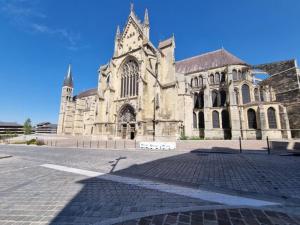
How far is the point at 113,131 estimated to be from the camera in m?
25.0

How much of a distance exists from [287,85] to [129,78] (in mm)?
26506

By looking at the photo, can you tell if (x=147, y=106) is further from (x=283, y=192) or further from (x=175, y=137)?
(x=283, y=192)

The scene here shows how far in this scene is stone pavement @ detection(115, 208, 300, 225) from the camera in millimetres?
2326

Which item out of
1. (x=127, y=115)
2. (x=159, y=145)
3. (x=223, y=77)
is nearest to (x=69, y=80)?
(x=127, y=115)

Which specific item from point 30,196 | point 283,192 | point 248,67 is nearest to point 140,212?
point 30,196

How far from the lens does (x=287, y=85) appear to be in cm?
2511

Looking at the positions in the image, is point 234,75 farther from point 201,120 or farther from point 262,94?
point 201,120

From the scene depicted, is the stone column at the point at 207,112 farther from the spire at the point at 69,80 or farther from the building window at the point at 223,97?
the spire at the point at 69,80

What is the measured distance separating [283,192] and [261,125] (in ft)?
77.2

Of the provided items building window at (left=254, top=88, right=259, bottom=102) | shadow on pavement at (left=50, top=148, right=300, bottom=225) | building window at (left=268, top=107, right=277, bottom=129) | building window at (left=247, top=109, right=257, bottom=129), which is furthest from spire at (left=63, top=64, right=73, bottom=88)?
shadow on pavement at (left=50, top=148, right=300, bottom=225)

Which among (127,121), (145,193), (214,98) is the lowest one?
(145,193)

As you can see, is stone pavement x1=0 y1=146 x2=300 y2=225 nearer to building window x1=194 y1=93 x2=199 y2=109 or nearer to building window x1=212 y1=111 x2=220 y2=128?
building window x1=212 y1=111 x2=220 y2=128

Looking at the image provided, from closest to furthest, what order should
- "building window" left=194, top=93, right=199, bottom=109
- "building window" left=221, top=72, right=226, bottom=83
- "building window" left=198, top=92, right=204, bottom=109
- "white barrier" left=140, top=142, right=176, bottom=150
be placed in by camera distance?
"white barrier" left=140, top=142, right=176, bottom=150, "building window" left=221, top=72, right=226, bottom=83, "building window" left=198, top=92, right=204, bottom=109, "building window" left=194, top=93, right=199, bottom=109

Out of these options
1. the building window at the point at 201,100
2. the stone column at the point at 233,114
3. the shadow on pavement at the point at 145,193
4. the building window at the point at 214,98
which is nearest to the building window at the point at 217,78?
the building window at the point at 214,98
